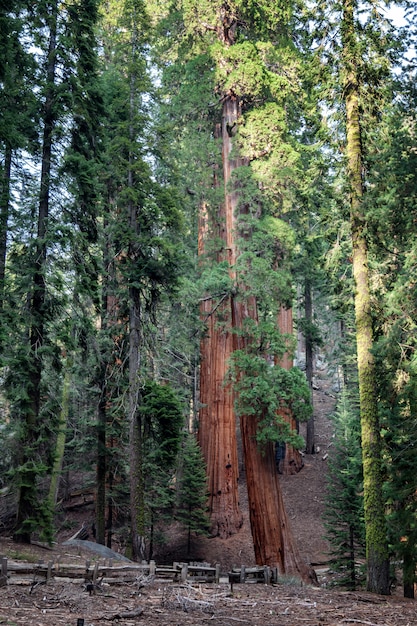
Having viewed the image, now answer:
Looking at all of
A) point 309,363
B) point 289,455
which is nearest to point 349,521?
point 289,455

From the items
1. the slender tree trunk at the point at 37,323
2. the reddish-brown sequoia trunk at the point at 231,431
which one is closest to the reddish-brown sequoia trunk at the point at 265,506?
the reddish-brown sequoia trunk at the point at 231,431

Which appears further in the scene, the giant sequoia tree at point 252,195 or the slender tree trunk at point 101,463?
the slender tree trunk at point 101,463

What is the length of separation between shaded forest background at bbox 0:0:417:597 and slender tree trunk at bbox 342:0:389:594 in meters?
0.04

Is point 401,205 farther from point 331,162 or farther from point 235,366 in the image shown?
point 235,366

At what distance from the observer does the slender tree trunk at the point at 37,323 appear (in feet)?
43.0

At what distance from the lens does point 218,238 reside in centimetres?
1678

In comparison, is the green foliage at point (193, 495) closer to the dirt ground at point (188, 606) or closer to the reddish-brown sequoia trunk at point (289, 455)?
the reddish-brown sequoia trunk at point (289, 455)

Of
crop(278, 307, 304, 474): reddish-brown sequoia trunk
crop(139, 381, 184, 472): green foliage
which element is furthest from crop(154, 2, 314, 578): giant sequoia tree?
crop(278, 307, 304, 474): reddish-brown sequoia trunk

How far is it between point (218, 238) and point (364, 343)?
6.43 metres

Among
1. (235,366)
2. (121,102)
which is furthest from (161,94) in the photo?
(235,366)

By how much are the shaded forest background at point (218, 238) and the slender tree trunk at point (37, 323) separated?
0.05 m

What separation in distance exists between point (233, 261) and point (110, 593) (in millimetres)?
8584

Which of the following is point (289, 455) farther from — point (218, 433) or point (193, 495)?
point (193, 495)

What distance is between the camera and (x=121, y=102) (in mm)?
15883
